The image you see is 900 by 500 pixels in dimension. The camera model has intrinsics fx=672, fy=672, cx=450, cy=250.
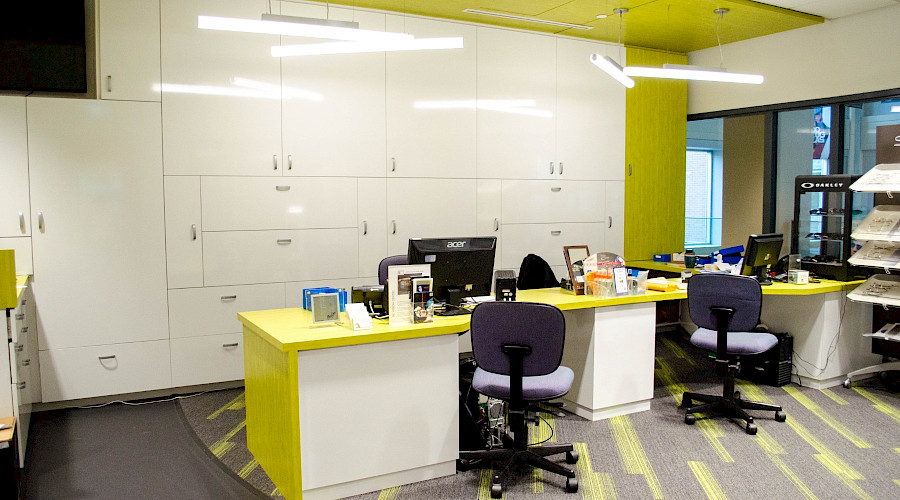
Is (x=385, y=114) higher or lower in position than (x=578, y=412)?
higher

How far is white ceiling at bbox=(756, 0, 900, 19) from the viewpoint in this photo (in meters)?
5.67

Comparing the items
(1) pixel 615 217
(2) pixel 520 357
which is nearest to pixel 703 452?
(2) pixel 520 357

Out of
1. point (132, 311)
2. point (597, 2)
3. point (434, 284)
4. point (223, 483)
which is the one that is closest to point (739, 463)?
point (434, 284)

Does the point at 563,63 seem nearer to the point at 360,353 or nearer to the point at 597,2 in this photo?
the point at 597,2

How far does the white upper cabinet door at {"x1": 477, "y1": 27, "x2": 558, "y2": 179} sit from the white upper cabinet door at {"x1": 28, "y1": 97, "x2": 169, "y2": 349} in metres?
2.89

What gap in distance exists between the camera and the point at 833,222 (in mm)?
6070

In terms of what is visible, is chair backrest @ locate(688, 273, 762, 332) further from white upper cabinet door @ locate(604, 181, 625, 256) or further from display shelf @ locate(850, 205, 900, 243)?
white upper cabinet door @ locate(604, 181, 625, 256)

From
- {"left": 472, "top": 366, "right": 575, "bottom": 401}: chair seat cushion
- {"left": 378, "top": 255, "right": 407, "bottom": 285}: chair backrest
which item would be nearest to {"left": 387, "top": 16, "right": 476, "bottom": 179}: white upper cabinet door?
{"left": 378, "top": 255, "right": 407, "bottom": 285}: chair backrest

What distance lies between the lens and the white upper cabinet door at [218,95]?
5.05 meters

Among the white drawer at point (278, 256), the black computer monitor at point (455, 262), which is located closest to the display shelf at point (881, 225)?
the black computer monitor at point (455, 262)

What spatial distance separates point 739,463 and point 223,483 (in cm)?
288

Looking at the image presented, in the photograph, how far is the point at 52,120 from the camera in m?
4.75

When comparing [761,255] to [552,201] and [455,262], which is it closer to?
[552,201]

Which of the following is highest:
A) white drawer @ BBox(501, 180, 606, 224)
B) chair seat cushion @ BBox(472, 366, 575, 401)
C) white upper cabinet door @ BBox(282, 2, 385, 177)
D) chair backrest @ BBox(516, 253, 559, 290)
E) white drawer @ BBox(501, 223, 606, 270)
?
white upper cabinet door @ BBox(282, 2, 385, 177)
